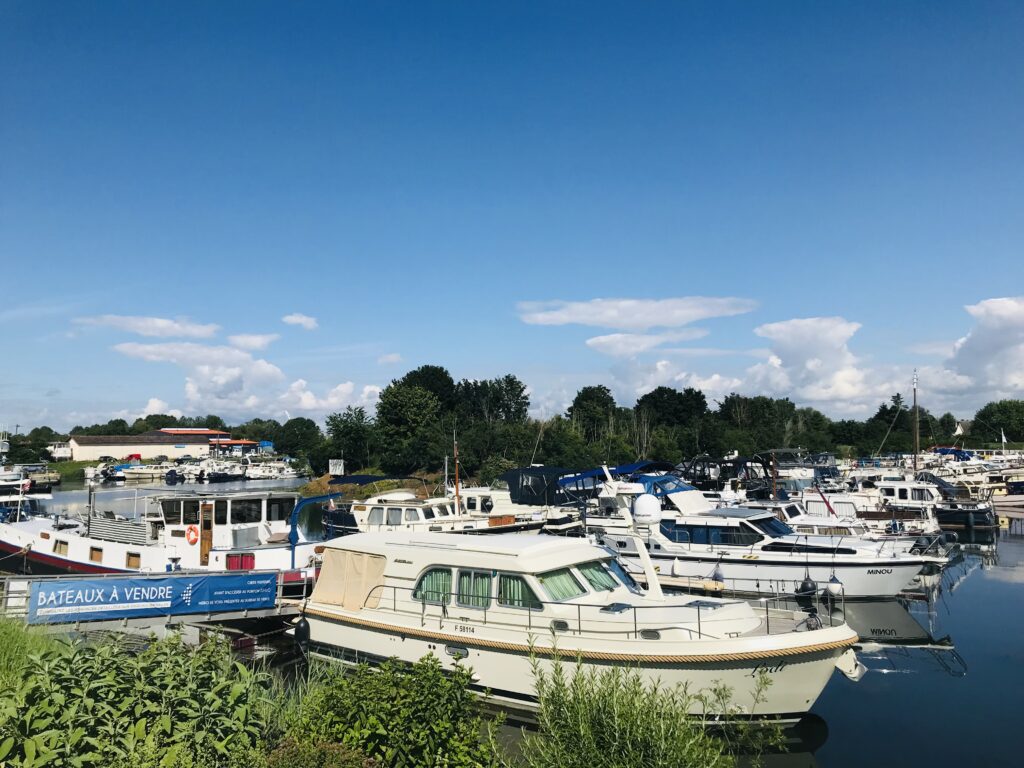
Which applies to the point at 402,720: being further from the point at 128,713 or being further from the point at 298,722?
the point at 128,713

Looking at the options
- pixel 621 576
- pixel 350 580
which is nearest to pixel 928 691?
pixel 621 576

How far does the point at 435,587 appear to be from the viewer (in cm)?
1433

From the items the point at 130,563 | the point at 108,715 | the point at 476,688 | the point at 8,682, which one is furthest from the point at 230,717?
the point at 130,563

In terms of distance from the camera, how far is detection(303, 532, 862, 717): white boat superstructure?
39.6 feet

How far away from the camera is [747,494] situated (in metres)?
45.0

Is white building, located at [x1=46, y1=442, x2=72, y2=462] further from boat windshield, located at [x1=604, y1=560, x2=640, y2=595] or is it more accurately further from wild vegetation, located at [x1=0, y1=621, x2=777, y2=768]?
wild vegetation, located at [x1=0, y1=621, x2=777, y2=768]

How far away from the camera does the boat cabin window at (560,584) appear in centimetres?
1335

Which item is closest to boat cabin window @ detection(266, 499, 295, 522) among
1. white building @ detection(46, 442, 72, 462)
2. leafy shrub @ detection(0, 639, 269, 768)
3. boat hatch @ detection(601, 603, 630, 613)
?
boat hatch @ detection(601, 603, 630, 613)

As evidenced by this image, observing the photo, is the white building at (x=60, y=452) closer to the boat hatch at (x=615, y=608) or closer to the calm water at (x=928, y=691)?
the boat hatch at (x=615, y=608)

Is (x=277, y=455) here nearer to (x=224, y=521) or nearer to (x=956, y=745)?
(x=224, y=521)

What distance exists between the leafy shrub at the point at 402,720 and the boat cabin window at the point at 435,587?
6.48m

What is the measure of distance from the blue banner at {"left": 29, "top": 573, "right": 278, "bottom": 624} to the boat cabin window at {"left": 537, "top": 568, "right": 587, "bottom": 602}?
7426mm

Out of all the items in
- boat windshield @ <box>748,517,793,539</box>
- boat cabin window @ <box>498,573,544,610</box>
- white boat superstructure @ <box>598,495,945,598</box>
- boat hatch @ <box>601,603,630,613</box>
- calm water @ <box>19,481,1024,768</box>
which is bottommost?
calm water @ <box>19,481,1024,768</box>

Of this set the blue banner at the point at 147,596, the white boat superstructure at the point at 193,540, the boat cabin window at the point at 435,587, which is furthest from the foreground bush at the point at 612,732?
the white boat superstructure at the point at 193,540
